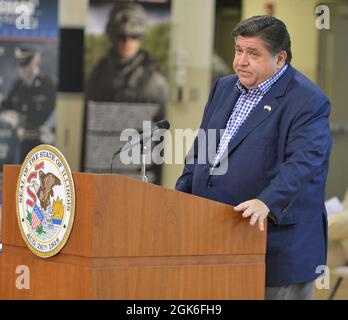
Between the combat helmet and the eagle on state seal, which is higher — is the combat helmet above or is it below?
above

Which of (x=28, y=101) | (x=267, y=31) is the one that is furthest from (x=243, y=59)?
(x=28, y=101)

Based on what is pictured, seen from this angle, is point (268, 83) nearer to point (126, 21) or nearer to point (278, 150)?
point (278, 150)

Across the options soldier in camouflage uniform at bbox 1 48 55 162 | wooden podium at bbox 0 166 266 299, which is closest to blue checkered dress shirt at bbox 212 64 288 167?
wooden podium at bbox 0 166 266 299

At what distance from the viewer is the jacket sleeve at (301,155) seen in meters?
3.55

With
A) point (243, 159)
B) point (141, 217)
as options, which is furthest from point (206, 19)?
point (141, 217)

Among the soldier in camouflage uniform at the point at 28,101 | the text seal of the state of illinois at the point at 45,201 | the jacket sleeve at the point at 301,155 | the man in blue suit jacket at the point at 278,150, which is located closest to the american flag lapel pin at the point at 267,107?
the man in blue suit jacket at the point at 278,150

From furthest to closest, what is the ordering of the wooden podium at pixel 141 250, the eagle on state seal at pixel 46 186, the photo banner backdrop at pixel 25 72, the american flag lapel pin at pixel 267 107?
the photo banner backdrop at pixel 25 72
the american flag lapel pin at pixel 267 107
the eagle on state seal at pixel 46 186
the wooden podium at pixel 141 250

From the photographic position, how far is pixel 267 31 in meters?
3.76

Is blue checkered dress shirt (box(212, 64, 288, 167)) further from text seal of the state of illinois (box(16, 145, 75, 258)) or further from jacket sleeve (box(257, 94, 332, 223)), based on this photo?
text seal of the state of illinois (box(16, 145, 75, 258))

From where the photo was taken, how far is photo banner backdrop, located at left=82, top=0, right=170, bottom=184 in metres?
8.38

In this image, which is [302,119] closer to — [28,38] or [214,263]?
[214,263]

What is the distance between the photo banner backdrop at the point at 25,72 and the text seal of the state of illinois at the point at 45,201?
451cm

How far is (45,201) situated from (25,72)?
479 cm

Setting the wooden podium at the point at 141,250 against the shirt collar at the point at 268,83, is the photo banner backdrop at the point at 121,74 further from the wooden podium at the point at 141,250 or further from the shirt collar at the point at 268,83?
the wooden podium at the point at 141,250
